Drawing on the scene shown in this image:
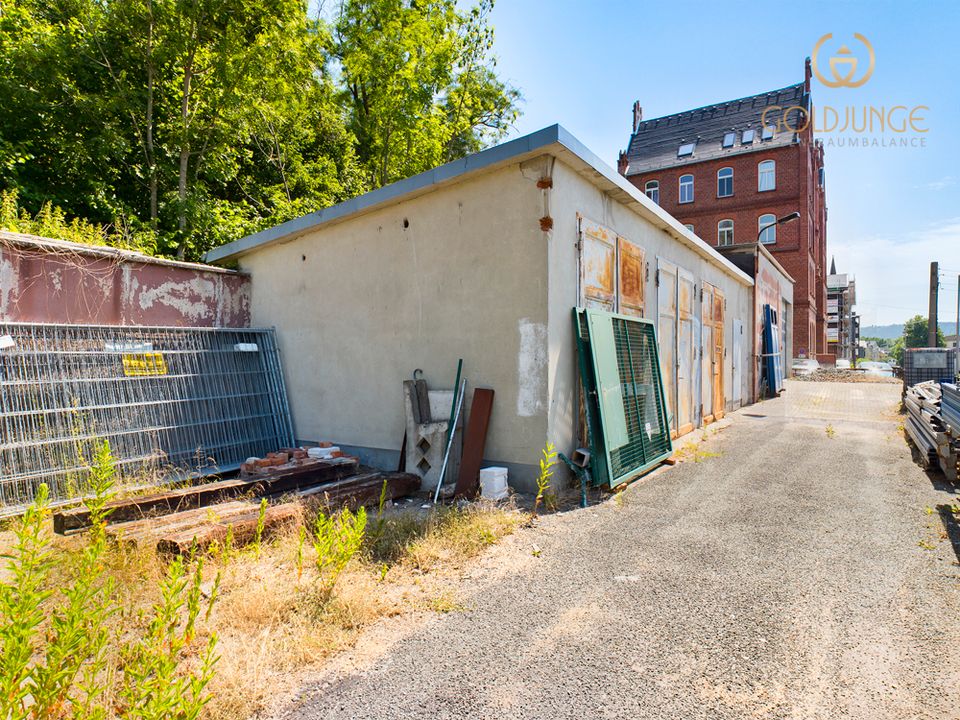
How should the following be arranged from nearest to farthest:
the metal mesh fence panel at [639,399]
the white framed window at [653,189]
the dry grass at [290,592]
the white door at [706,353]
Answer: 1. the dry grass at [290,592]
2. the metal mesh fence panel at [639,399]
3. the white door at [706,353]
4. the white framed window at [653,189]

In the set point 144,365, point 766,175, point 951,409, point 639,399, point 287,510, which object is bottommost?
point 287,510

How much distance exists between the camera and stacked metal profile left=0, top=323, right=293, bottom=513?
4.99 meters

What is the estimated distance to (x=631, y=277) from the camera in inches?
269

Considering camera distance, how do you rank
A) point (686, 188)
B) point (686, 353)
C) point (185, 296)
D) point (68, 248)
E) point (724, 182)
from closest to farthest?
point (68, 248), point (185, 296), point (686, 353), point (724, 182), point (686, 188)

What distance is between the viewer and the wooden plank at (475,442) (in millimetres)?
5094

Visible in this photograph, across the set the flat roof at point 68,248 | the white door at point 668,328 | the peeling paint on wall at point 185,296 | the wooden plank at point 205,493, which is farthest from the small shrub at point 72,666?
the white door at point 668,328

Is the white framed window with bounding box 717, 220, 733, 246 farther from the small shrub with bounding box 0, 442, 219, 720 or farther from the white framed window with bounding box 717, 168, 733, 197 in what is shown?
the small shrub with bounding box 0, 442, 219, 720

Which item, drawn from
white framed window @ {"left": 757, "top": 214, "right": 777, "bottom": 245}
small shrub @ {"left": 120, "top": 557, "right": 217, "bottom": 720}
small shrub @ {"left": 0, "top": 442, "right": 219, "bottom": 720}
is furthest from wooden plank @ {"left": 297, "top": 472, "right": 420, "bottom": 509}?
white framed window @ {"left": 757, "top": 214, "right": 777, "bottom": 245}

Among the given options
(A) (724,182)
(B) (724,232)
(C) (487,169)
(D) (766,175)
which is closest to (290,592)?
(C) (487,169)

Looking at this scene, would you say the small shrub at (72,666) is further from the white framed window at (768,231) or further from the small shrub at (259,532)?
the white framed window at (768,231)

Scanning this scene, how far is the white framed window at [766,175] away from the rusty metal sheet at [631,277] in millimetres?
25360

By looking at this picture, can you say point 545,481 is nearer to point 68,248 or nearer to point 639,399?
point 639,399

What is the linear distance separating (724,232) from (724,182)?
2.88 m

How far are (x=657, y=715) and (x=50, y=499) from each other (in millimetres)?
5894
